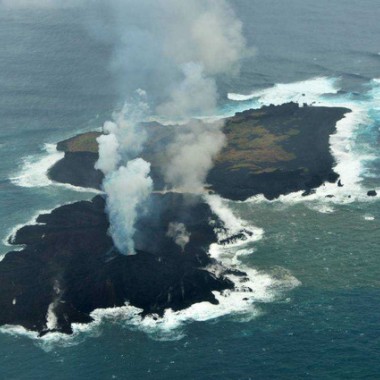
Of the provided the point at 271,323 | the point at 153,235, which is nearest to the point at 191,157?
the point at 153,235

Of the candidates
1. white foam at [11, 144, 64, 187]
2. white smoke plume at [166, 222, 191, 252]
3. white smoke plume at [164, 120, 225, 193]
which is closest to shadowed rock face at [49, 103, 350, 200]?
white smoke plume at [164, 120, 225, 193]

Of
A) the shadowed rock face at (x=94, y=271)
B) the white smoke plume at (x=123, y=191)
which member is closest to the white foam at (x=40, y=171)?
the white smoke plume at (x=123, y=191)

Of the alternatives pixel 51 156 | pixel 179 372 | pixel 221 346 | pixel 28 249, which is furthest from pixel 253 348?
pixel 51 156

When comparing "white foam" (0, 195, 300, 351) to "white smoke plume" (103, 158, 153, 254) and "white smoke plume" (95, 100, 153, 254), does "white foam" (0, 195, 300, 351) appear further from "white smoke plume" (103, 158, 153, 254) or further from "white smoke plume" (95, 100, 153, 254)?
"white smoke plume" (95, 100, 153, 254)

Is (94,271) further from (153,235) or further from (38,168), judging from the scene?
(38,168)

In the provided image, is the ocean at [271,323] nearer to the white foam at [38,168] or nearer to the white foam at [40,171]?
the white foam at [40,171]

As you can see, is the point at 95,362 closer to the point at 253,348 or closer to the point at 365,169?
the point at 253,348
